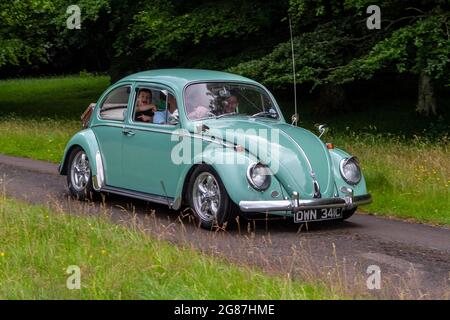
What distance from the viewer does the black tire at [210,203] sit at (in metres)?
8.59

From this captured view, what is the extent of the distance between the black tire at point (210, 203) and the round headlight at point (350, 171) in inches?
56.8

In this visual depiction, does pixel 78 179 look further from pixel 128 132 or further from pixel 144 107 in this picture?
pixel 144 107

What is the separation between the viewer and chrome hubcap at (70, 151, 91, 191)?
1092 centimetres

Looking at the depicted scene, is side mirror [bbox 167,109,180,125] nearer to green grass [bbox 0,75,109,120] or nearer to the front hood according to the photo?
the front hood

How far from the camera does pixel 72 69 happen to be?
185ft

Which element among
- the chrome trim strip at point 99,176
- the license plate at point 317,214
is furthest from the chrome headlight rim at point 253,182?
the chrome trim strip at point 99,176

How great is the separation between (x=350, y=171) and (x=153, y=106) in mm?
2710

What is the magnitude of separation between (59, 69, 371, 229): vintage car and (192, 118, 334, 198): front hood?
11mm

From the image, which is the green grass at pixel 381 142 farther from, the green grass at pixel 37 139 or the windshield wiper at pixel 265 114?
the windshield wiper at pixel 265 114

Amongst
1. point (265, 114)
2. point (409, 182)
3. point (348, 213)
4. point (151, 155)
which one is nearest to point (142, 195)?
point (151, 155)

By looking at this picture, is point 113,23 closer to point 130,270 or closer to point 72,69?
point 130,270

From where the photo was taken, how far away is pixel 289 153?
8.77 meters

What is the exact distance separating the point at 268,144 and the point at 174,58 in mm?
16582

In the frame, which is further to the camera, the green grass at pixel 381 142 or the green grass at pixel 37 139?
the green grass at pixel 37 139
